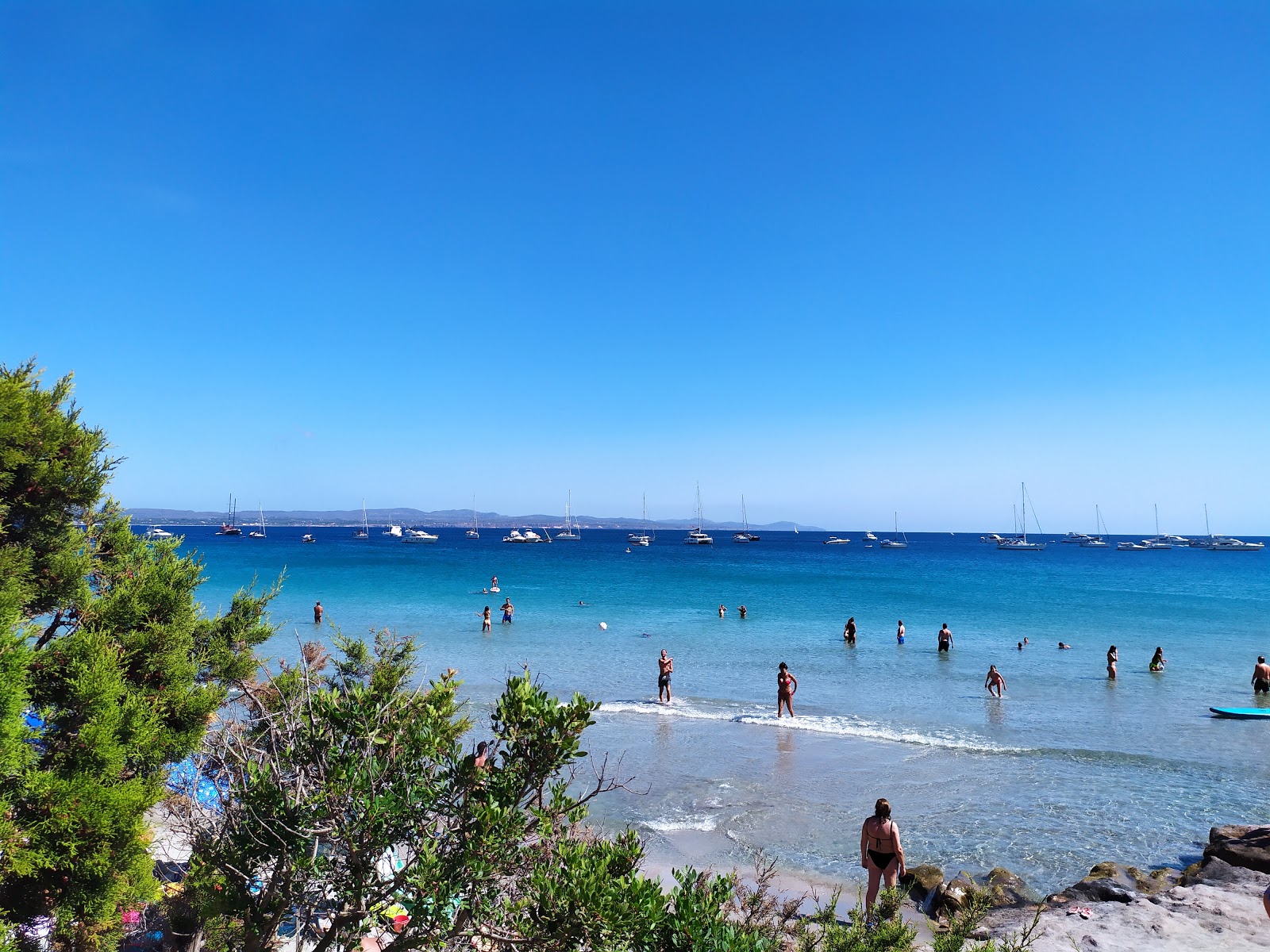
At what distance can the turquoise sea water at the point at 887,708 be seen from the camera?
37.9ft

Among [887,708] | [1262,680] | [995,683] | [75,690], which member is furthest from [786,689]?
[75,690]

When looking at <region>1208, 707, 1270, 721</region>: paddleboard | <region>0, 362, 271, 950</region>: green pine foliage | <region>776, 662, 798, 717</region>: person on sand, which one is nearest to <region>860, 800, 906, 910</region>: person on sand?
<region>0, 362, 271, 950</region>: green pine foliage

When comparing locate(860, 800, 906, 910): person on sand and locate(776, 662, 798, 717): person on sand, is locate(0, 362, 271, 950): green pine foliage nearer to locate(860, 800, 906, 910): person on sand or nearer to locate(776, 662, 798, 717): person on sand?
locate(860, 800, 906, 910): person on sand

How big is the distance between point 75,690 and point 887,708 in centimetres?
1857

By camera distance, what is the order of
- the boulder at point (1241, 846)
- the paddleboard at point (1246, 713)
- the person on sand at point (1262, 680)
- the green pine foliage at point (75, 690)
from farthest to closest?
1. the person on sand at point (1262, 680)
2. the paddleboard at point (1246, 713)
3. the boulder at point (1241, 846)
4. the green pine foliage at point (75, 690)

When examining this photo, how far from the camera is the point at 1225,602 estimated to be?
4719 centimetres

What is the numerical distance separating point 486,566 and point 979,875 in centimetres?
6480

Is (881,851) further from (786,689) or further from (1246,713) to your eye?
(1246,713)

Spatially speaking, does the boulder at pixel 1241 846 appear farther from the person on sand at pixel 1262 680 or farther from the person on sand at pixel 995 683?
the person on sand at pixel 1262 680

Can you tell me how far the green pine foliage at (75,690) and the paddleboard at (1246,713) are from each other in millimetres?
23157

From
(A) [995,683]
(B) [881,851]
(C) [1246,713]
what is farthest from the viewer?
(A) [995,683]

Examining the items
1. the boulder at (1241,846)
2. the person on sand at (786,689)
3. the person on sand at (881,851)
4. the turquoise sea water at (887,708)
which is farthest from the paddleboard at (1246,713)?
the person on sand at (881,851)

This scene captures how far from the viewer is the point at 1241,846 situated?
10.3 meters

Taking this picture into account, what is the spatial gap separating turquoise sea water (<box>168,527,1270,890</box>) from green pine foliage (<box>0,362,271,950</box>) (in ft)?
5.61
